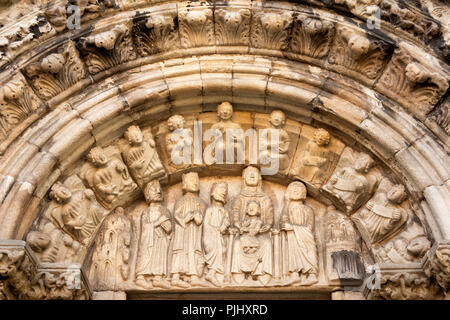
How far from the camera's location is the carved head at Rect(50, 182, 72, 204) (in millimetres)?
7016

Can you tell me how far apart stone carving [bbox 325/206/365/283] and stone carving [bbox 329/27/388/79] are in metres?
1.46

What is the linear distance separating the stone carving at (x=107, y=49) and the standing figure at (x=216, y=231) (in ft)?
5.42

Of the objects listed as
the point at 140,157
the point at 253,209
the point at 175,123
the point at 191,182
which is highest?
the point at 175,123

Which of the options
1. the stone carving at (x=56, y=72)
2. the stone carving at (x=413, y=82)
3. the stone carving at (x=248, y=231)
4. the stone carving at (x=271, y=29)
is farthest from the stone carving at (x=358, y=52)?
the stone carving at (x=56, y=72)

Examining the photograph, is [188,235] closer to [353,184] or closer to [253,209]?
[253,209]

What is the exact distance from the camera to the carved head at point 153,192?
755 cm

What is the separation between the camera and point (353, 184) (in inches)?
285

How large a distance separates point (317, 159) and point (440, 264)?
1831mm

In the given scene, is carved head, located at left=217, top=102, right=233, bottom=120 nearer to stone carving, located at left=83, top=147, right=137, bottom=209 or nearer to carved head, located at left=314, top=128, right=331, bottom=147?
carved head, located at left=314, top=128, right=331, bottom=147

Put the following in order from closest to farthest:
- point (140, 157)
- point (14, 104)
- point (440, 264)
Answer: point (440, 264)
point (14, 104)
point (140, 157)

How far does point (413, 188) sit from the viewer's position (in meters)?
6.87

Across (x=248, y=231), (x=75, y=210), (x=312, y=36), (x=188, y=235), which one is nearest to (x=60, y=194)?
(x=75, y=210)

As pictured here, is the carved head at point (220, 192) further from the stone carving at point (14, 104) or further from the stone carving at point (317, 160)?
the stone carving at point (14, 104)

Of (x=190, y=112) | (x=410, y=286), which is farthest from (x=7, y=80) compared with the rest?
(x=410, y=286)
